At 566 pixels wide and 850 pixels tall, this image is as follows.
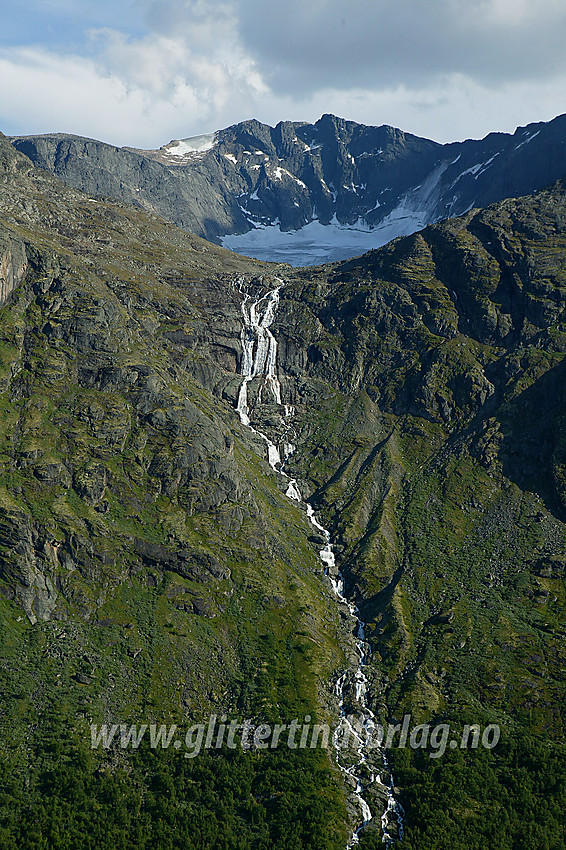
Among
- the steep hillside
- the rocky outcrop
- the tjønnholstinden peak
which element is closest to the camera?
the steep hillside

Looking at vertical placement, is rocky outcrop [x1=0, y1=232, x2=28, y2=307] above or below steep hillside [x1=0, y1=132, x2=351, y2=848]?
above

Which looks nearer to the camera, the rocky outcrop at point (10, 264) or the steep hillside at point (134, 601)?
the steep hillside at point (134, 601)

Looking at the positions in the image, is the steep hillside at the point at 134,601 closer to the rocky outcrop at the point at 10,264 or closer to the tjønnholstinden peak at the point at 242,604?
the tjønnholstinden peak at the point at 242,604

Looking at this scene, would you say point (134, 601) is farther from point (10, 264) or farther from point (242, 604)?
point (10, 264)

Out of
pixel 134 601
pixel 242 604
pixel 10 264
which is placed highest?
pixel 10 264

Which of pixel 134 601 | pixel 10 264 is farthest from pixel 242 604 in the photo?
pixel 10 264

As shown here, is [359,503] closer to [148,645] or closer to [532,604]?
[532,604]

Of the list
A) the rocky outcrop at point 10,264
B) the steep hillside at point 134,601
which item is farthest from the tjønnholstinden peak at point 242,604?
the rocky outcrop at point 10,264

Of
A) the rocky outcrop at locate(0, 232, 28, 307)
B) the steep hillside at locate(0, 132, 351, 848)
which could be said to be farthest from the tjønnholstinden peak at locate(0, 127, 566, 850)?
the rocky outcrop at locate(0, 232, 28, 307)

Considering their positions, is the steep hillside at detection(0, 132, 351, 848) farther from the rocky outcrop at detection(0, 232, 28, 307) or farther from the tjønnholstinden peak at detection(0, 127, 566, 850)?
the rocky outcrop at detection(0, 232, 28, 307)
